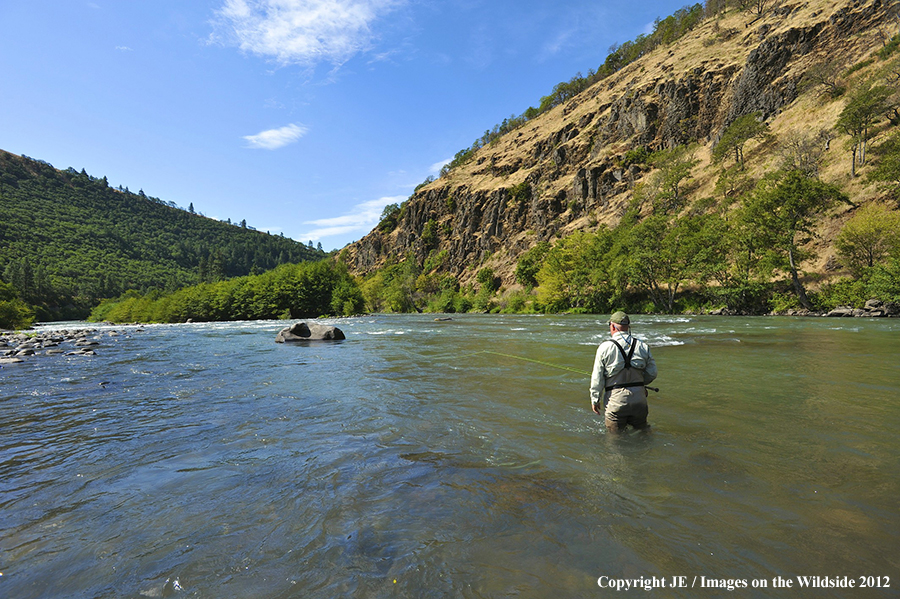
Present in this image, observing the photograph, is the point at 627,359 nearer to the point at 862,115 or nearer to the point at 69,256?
the point at 862,115

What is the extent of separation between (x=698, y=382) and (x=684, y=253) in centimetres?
4731

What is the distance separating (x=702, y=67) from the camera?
282 ft

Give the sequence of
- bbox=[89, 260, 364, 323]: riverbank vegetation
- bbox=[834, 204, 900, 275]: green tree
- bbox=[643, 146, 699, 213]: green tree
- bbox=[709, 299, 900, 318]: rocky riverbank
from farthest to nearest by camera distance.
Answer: bbox=[89, 260, 364, 323]: riverbank vegetation
bbox=[643, 146, 699, 213]: green tree
bbox=[834, 204, 900, 275]: green tree
bbox=[709, 299, 900, 318]: rocky riverbank

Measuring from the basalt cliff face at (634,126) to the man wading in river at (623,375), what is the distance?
54716 mm

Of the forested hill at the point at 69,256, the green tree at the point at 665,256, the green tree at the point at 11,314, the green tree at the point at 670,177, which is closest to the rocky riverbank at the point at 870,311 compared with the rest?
the green tree at the point at 665,256

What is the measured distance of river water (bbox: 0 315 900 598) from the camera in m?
3.27

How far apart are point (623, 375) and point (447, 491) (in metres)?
3.50

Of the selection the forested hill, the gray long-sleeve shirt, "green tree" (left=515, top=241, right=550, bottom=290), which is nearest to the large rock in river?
the gray long-sleeve shirt

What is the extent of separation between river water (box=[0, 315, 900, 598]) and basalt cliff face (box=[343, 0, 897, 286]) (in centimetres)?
5390

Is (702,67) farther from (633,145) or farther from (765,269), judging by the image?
(765,269)

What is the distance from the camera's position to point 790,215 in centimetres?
4109

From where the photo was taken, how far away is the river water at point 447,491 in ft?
10.7

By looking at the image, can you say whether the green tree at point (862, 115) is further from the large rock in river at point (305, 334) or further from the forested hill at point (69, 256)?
the forested hill at point (69, 256)

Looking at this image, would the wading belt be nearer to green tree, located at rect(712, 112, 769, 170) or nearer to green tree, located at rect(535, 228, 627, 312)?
green tree, located at rect(535, 228, 627, 312)
